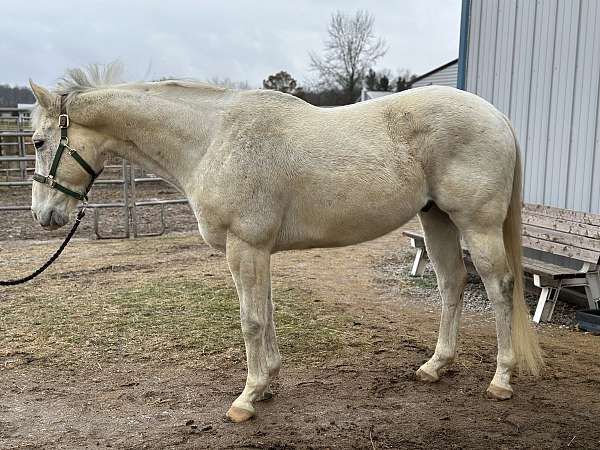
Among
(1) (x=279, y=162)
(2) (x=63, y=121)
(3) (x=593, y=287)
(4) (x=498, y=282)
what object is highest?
(2) (x=63, y=121)

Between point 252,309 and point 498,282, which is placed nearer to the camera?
point 252,309

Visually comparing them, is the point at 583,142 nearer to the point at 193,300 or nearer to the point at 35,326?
A: the point at 193,300

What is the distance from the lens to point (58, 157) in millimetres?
3227

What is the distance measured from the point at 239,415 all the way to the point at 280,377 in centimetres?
68

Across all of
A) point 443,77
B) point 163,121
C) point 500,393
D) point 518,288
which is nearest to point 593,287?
point 518,288

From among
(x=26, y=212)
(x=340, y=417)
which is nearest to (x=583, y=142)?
(x=340, y=417)

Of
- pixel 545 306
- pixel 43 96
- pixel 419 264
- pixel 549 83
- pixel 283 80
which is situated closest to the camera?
pixel 43 96

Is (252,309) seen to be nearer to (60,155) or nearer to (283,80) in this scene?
(60,155)

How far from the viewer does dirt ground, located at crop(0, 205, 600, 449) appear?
3189 mm

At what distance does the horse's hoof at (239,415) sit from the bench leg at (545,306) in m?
3.04

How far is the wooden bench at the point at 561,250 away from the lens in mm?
5168

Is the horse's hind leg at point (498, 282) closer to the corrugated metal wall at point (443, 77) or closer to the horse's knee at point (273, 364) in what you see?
the horse's knee at point (273, 364)

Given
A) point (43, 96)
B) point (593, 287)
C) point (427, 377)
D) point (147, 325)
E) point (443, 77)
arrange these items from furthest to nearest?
point (443, 77), point (593, 287), point (147, 325), point (427, 377), point (43, 96)

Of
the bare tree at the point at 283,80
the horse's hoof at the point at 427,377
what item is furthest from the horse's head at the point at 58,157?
the bare tree at the point at 283,80
